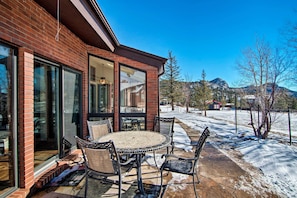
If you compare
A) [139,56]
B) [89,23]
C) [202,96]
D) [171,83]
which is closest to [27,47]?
[89,23]

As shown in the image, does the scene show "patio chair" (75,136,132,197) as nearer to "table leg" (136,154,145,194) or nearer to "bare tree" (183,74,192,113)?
"table leg" (136,154,145,194)

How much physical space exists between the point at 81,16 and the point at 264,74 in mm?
6554

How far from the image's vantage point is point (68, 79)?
3.60 metres

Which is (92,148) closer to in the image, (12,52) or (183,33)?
(12,52)

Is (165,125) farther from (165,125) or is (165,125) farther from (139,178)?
(139,178)

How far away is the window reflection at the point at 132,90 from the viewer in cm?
457

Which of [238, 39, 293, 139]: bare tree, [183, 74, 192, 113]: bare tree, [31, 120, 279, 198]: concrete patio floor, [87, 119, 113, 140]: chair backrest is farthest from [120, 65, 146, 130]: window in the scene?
[183, 74, 192, 113]: bare tree

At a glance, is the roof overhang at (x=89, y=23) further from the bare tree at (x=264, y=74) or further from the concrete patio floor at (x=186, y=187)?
the bare tree at (x=264, y=74)

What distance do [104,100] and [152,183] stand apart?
2840 millimetres

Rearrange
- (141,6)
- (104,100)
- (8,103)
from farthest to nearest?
1. (141,6)
2. (104,100)
3. (8,103)

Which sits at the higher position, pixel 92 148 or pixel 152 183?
pixel 92 148

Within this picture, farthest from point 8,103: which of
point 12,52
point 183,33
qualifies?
point 183,33

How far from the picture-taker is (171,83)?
24.5 m

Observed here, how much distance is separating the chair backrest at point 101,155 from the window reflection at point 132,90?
266cm
